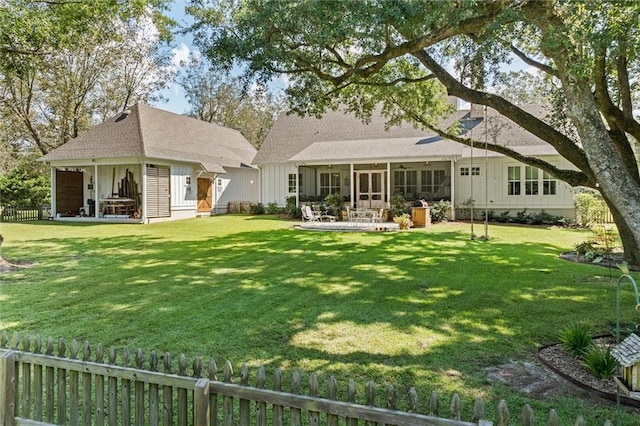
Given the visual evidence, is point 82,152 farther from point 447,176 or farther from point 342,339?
point 342,339

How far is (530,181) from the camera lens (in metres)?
20.6

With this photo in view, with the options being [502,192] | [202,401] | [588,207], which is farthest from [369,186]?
[202,401]

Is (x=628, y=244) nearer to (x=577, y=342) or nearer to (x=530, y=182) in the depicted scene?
(x=577, y=342)

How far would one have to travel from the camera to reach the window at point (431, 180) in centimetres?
2278

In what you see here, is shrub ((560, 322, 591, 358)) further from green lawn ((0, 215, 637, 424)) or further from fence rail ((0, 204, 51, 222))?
fence rail ((0, 204, 51, 222))

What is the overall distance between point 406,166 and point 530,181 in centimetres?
638

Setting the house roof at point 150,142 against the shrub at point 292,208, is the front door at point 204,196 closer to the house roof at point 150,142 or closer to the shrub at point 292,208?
the house roof at point 150,142

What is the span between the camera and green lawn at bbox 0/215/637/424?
4316mm

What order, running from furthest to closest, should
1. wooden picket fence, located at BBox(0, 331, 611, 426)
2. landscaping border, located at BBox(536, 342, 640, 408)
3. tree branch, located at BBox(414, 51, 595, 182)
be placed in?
tree branch, located at BBox(414, 51, 595, 182), landscaping border, located at BBox(536, 342, 640, 408), wooden picket fence, located at BBox(0, 331, 611, 426)

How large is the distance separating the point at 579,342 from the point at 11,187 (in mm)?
32687

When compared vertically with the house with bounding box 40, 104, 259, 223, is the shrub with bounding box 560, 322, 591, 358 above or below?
below

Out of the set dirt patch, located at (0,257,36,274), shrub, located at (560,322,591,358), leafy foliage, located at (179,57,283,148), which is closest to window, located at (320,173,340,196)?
leafy foliage, located at (179,57,283,148)

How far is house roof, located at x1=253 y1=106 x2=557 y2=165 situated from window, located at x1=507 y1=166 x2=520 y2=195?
1.01 m

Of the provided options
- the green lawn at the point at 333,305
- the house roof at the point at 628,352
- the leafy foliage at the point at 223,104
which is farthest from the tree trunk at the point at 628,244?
the leafy foliage at the point at 223,104
